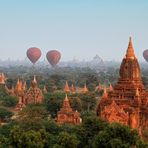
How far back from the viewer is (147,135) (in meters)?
39.6

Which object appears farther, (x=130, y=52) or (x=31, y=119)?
(x=130, y=52)

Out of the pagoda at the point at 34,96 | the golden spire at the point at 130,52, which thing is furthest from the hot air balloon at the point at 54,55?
the golden spire at the point at 130,52

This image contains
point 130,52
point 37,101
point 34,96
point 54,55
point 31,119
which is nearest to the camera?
point 31,119

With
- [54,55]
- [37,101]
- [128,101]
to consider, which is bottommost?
[37,101]

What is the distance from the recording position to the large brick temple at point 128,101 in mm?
41875

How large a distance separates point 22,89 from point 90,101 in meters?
19.8

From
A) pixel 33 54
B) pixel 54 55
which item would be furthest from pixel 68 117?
pixel 54 55

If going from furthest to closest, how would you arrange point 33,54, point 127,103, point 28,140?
point 33,54, point 127,103, point 28,140

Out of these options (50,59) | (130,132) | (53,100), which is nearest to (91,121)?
(130,132)

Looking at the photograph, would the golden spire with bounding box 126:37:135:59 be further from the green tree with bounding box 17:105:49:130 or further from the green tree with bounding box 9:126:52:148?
the green tree with bounding box 9:126:52:148

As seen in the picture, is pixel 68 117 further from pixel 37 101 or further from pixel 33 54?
pixel 33 54

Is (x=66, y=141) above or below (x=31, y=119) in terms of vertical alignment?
below

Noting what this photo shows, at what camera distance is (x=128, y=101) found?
Result: 4528cm

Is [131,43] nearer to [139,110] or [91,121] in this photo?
[139,110]
